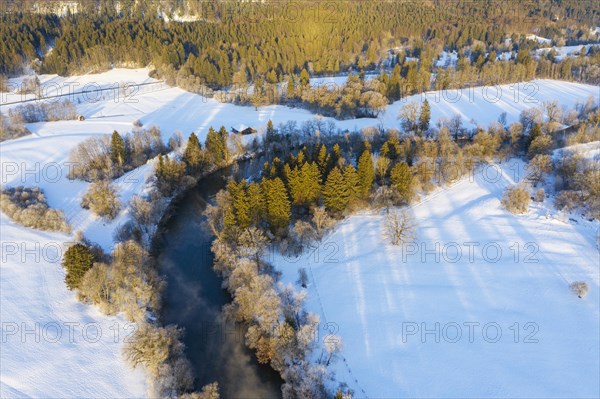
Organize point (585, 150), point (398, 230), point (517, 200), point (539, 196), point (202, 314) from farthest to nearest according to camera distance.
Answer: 1. point (585, 150)
2. point (539, 196)
3. point (517, 200)
4. point (398, 230)
5. point (202, 314)

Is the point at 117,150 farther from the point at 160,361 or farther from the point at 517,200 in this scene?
the point at 517,200

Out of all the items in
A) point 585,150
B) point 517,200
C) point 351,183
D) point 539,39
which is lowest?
point 517,200

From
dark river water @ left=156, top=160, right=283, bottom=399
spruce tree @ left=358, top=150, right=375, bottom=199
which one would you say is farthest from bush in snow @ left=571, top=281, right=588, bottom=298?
dark river water @ left=156, top=160, right=283, bottom=399

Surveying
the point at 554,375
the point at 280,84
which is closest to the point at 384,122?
the point at 280,84

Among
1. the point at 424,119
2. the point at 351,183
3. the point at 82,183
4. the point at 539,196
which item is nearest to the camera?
the point at 351,183

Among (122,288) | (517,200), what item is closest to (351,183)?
(517,200)

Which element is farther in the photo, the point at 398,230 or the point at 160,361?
the point at 398,230

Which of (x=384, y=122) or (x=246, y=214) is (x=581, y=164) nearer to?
(x=384, y=122)
